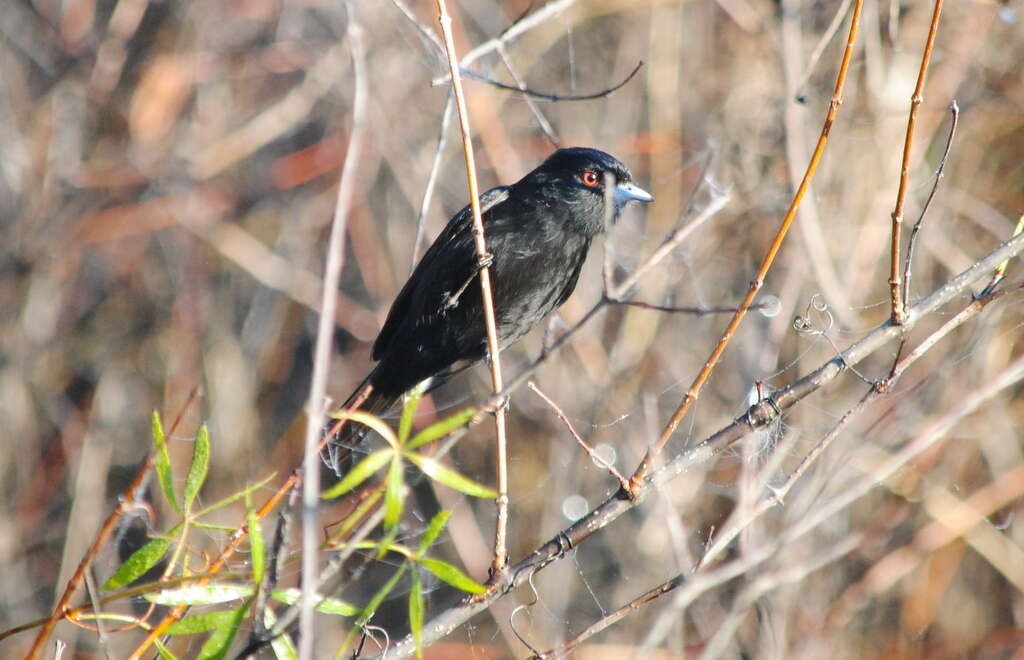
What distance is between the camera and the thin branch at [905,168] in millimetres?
2160

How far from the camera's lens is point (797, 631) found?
4805 millimetres

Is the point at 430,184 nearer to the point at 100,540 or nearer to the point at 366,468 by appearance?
the point at 366,468

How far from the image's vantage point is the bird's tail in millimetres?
3209

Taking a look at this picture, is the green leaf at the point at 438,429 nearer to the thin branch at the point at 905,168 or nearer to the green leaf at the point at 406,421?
the green leaf at the point at 406,421

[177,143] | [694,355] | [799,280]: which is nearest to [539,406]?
[694,355]

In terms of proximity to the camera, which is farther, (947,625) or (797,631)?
(947,625)

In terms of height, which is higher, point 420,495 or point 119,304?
point 119,304

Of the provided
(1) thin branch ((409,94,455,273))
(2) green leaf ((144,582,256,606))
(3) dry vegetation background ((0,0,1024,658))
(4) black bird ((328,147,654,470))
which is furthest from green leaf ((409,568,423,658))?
(3) dry vegetation background ((0,0,1024,658))

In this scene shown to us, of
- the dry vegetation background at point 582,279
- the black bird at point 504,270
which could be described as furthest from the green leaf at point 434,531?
the dry vegetation background at point 582,279

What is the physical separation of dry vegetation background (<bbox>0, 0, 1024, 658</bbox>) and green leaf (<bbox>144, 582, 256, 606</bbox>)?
3.06 metres

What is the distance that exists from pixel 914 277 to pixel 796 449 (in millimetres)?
2184

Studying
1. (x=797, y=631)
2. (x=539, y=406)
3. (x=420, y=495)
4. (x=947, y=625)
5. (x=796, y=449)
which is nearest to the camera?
(x=796, y=449)

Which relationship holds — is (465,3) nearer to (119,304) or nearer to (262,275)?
(262,275)

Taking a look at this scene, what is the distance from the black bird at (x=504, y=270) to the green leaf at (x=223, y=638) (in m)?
1.79
